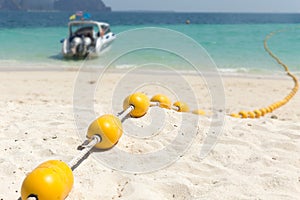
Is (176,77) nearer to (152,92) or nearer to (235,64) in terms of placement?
(152,92)

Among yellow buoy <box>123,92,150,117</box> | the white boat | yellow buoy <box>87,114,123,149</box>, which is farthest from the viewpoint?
the white boat

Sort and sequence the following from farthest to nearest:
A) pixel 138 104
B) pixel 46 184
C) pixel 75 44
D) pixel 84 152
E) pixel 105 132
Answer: pixel 75 44 < pixel 138 104 < pixel 105 132 < pixel 84 152 < pixel 46 184

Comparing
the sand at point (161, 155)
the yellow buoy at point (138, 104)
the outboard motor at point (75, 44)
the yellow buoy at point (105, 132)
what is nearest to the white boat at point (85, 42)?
the outboard motor at point (75, 44)

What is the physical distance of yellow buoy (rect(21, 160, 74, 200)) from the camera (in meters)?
2.07

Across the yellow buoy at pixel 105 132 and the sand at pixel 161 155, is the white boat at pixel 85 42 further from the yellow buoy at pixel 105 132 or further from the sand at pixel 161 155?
the yellow buoy at pixel 105 132

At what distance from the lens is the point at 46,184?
6.84ft

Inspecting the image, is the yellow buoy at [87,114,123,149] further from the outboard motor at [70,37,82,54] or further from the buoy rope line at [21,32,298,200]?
the outboard motor at [70,37,82,54]

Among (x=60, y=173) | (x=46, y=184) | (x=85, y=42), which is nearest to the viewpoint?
(x=46, y=184)

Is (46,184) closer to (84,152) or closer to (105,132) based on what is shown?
(84,152)

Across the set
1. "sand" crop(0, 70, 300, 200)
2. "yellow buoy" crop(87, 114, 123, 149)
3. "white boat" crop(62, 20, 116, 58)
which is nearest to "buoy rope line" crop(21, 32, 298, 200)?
"yellow buoy" crop(87, 114, 123, 149)

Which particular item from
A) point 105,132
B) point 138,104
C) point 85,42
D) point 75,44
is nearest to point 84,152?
point 105,132

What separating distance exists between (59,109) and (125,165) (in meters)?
2.11

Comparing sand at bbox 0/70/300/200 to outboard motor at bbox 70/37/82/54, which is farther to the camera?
outboard motor at bbox 70/37/82/54

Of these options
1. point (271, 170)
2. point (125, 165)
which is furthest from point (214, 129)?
point (125, 165)
